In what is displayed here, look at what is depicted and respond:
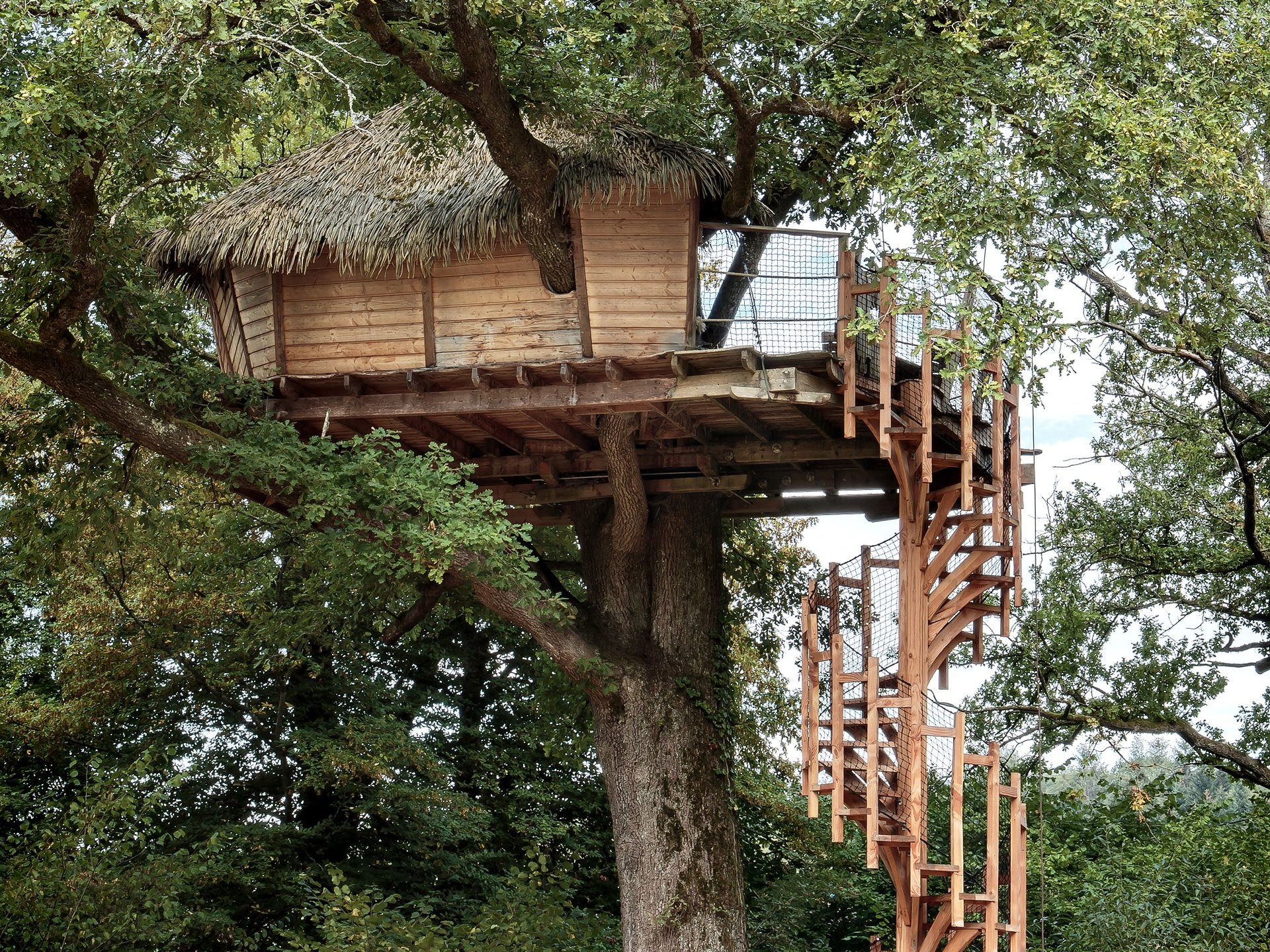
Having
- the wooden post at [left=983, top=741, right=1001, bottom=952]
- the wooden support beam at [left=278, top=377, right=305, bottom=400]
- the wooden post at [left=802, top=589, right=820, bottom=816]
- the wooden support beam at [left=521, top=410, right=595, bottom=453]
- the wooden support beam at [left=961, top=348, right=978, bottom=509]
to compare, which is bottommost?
the wooden post at [left=983, top=741, right=1001, bottom=952]

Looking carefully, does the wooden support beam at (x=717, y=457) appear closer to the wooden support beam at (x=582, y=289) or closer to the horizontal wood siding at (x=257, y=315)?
the wooden support beam at (x=582, y=289)

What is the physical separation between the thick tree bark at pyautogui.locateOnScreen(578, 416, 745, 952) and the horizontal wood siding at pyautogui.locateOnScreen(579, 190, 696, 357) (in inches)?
39.0

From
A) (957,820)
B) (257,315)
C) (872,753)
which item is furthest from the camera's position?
(257,315)

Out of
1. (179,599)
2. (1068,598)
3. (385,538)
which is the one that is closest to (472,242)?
(385,538)

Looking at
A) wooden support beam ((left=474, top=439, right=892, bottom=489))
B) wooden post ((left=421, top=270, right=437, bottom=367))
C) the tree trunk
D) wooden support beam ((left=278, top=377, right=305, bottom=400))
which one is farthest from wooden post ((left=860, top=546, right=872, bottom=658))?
wooden support beam ((left=278, top=377, right=305, bottom=400))

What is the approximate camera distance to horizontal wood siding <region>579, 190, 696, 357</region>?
9836mm

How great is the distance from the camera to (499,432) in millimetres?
11383

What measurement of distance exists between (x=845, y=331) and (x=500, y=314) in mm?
2521

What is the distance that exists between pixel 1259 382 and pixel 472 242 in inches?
312

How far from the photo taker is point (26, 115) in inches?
299

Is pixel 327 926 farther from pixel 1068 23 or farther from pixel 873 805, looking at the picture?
pixel 1068 23

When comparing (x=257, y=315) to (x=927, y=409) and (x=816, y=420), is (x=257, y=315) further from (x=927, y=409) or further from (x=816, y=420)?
(x=927, y=409)

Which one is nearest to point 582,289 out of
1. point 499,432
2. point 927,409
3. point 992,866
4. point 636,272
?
point 636,272

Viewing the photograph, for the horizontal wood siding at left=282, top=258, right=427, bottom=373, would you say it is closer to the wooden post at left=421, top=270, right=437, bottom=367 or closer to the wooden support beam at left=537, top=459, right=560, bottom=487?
the wooden post at left=421, top=270, right=437, bottom=367
